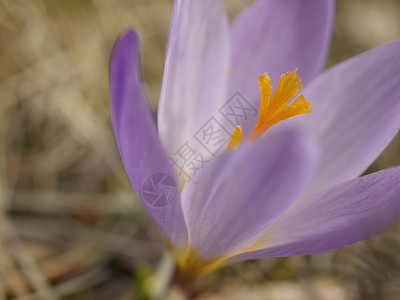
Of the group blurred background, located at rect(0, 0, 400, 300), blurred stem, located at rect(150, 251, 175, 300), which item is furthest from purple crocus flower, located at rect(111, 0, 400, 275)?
blurred background, located at rect(0, 0, 400, 300)

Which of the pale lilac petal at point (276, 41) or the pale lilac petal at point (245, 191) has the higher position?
the pale lilac petal at point (276, 41)

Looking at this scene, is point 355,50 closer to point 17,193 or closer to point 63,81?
point 63,81

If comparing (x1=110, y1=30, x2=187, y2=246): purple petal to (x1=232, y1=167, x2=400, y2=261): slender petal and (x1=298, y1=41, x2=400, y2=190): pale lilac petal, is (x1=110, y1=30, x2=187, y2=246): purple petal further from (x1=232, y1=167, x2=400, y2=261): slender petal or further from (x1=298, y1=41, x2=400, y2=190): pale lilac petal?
(x1=298, y1=41, x2=400, y2=190): pale lilac petal

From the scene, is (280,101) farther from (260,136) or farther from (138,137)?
(138,137)

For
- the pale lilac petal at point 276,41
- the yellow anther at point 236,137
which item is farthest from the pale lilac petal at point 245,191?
the pale lilac petal at point 276,41

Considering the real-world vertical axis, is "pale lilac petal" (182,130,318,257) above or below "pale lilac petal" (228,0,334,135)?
below

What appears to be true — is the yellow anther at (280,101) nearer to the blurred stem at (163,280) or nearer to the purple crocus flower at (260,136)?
the purple crocus flower at (260,136)

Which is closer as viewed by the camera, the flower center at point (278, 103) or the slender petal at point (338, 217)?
the slender petal at point (338, 217)

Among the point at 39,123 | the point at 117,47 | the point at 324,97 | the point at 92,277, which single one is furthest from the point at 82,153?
the point at 117,47
